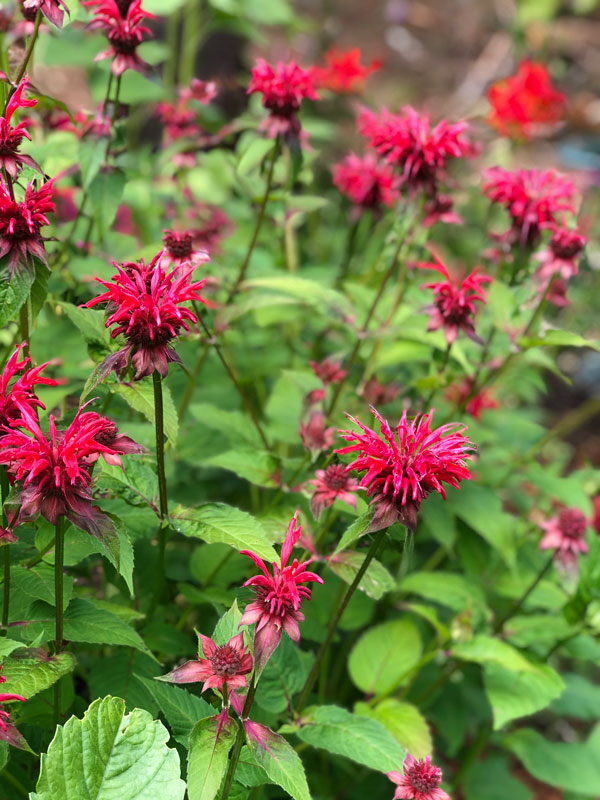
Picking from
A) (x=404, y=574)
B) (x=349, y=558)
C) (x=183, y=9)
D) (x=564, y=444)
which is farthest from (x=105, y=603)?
(x=183, y=9)

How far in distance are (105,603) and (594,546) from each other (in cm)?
106

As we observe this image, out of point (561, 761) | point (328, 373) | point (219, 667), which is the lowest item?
point (561, 761)

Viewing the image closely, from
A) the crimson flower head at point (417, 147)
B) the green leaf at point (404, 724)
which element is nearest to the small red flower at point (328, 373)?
the crimson flower head at point (417, 147)

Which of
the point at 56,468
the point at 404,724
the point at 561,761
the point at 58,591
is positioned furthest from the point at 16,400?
the point at 561,761

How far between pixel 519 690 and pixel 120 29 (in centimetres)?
149

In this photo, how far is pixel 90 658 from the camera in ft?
4.84

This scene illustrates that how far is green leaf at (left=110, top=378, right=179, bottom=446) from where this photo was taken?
1099 millimetres

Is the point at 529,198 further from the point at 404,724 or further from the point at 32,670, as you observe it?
the point at 32,670

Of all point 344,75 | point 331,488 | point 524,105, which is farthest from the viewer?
point 524,105

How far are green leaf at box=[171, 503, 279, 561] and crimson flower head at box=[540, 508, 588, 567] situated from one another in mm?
800

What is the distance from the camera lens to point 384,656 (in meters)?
1.67

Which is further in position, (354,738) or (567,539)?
(567,539)

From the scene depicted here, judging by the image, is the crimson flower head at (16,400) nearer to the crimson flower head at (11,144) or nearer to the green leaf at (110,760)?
the crimson flower head at (11,144)

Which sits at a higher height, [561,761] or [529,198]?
[529,198]
